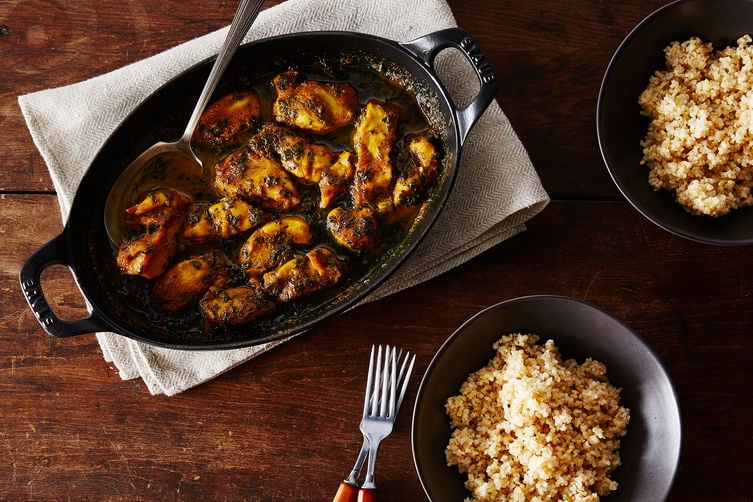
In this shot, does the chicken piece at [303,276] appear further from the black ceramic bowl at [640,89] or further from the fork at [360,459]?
the black ceramic bowl at [640,89]

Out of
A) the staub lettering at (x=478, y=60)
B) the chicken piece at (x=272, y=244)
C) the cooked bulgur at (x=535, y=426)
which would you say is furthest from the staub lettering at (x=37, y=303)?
the staub lettering at (x=478, y=60)

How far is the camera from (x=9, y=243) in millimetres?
2402

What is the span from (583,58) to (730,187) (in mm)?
682

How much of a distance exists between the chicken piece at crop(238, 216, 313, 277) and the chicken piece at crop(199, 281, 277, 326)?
2.8 inches

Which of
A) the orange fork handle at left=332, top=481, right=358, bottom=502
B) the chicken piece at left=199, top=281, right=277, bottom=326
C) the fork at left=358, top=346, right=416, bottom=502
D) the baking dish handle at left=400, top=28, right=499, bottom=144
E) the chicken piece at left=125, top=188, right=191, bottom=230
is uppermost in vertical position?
the baking dish handle at left=400, top=28, right=499, bottom=144

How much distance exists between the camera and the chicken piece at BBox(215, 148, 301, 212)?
2205 mm

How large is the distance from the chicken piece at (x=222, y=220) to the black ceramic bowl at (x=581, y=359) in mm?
745

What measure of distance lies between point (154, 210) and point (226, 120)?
1.23ft

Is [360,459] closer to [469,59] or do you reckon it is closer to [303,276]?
[303,276]

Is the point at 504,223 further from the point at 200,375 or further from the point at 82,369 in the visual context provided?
the point at 82,369

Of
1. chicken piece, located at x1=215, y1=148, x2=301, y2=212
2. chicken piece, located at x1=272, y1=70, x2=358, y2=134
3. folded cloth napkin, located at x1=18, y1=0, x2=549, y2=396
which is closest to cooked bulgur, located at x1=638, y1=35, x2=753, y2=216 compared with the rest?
folded cloth napkin, located at x1=18, y1=0, x2=549, y2=396

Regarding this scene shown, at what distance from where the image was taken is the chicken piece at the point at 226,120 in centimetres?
223

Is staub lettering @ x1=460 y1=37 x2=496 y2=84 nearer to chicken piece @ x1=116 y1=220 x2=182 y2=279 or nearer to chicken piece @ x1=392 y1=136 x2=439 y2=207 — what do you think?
chicken piece @ x1=392 y1=136 x2=439 y2=207

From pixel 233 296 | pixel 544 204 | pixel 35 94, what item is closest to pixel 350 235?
pixel 233 296
